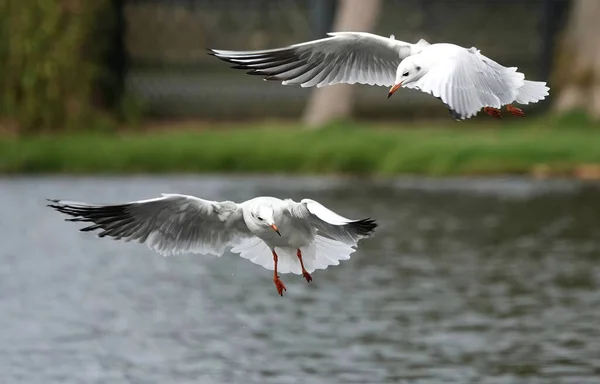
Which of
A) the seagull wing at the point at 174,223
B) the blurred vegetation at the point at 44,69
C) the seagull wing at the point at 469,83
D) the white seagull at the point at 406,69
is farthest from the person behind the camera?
the blurred vegetation at the point at 44,69

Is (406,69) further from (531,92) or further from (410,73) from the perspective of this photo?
(531,92)

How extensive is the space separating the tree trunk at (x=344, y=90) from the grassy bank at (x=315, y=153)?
1535 mm

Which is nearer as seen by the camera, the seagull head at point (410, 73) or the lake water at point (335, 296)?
the seagull head at point (410, 73)

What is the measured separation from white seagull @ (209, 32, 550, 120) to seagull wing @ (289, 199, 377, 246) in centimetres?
93

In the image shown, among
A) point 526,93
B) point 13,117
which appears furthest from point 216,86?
point 526,93

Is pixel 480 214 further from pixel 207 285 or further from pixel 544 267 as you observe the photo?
pixel 207 285

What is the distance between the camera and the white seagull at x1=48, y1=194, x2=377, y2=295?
11844 millimetres

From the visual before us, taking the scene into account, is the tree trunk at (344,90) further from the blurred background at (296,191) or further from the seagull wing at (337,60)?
the seagull wing at (337,60)

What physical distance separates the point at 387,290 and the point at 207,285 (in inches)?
84.1

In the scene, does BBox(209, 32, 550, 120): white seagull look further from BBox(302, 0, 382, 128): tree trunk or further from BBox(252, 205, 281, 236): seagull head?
BBox(302, 0, 382, 128): tree trunk

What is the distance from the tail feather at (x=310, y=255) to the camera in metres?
12.2

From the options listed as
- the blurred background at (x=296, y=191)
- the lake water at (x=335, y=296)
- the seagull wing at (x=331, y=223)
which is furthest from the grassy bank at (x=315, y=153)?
the seagull wing at (x=331, y=223)

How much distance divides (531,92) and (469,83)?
2.52 ft

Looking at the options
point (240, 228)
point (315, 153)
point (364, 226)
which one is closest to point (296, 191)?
point (315, 153)
